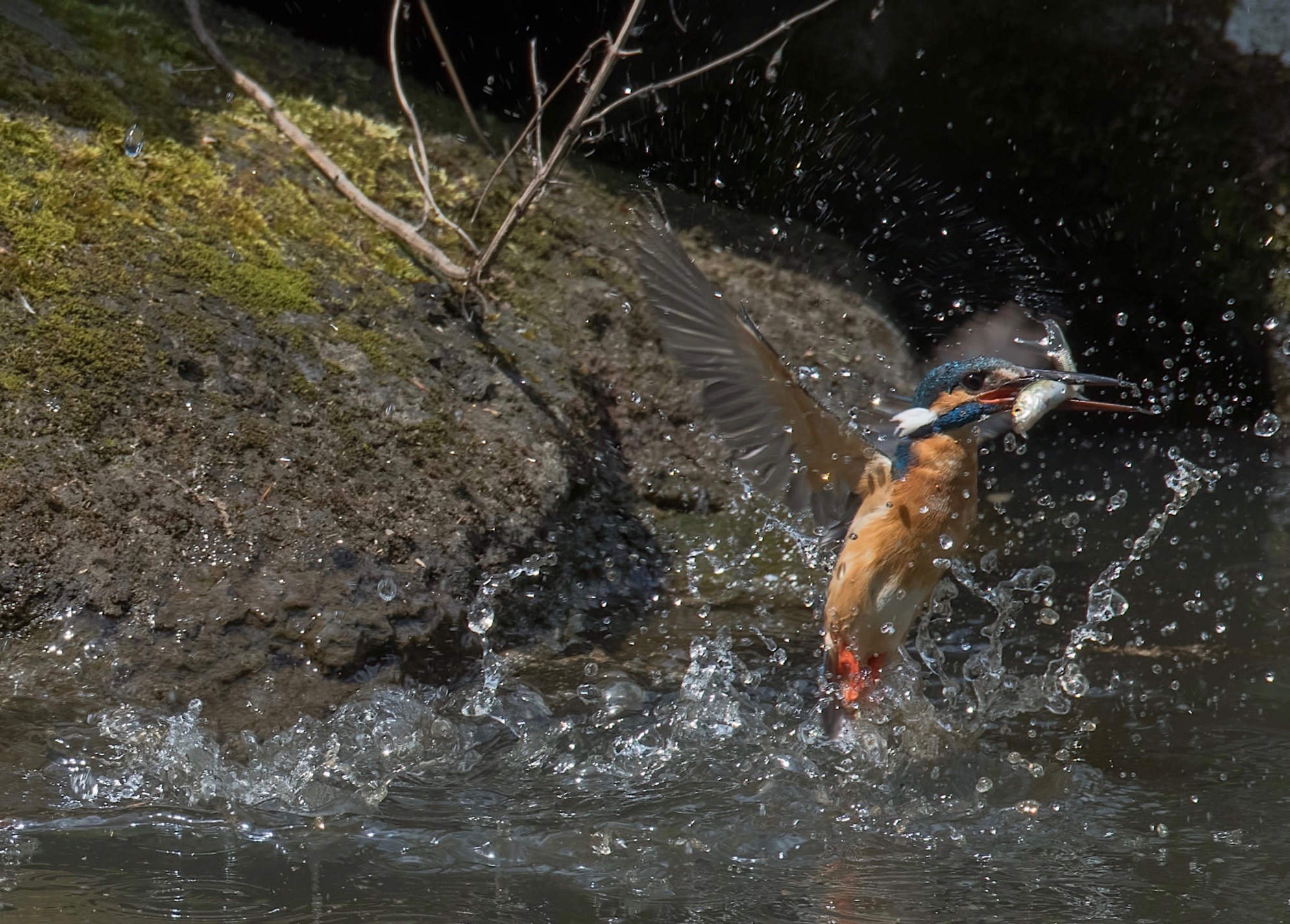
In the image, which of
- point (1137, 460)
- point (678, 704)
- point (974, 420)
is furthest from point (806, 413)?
point (1137, 460)

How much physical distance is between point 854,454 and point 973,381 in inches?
19.3

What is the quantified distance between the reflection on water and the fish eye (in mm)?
903

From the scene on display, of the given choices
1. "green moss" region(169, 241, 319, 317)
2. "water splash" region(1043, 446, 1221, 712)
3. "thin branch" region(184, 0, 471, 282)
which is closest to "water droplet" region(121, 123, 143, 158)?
"green moss" region(169, 241, 319, 317)

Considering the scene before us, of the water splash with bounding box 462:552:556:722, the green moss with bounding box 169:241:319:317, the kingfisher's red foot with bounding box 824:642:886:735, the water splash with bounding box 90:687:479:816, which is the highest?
the green moss with bounding box 169:241:319:317

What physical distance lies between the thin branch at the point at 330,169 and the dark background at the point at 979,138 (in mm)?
1108

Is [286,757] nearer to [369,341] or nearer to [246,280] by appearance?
[369,341]

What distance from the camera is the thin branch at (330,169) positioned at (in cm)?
543

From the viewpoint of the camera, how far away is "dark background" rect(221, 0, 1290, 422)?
22.1ft

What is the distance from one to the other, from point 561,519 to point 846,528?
1.06 meters

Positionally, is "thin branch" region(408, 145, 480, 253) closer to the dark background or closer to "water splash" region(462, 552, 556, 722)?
the dark background

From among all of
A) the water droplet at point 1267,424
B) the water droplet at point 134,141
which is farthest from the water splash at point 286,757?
the water droplet at point 1267,424

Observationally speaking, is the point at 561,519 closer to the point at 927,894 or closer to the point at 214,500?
the point at 214,500

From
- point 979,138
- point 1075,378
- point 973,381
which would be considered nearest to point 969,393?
point 973,381

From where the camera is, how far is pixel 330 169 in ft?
18.2
